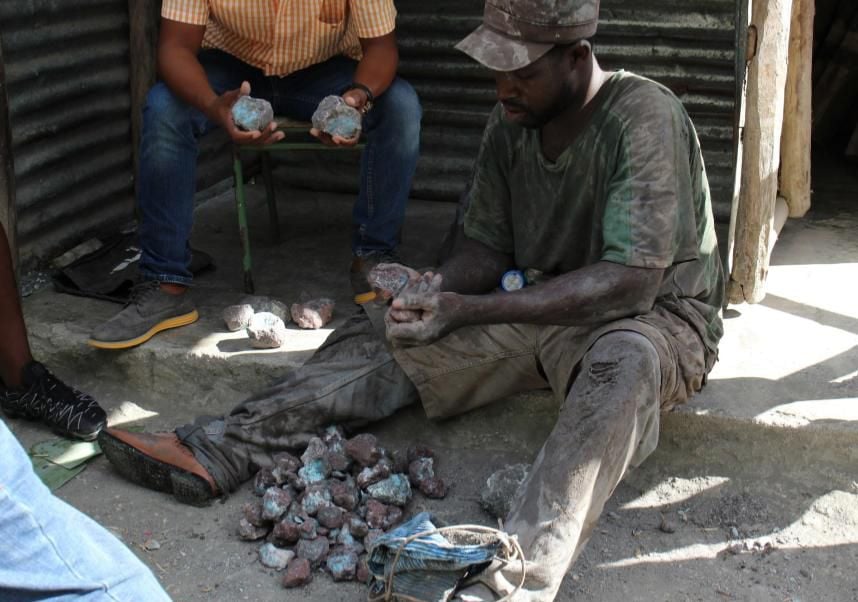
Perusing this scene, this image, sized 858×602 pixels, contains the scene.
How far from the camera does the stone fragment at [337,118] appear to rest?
13.0 feet

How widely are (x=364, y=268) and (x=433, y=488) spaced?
3.68 feet

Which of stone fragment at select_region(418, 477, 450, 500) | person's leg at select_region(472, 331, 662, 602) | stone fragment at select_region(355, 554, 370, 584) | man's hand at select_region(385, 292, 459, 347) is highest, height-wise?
man's hand at select_region(385, 292, 459, 347)

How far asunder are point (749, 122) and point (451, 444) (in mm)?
1549

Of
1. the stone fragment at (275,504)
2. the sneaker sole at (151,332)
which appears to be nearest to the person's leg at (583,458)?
the stone fragment at (275,504)

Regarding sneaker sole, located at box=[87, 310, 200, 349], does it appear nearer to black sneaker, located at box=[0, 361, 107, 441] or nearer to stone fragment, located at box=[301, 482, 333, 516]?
black sneaker, located at box=[0, 361, 107, 441]

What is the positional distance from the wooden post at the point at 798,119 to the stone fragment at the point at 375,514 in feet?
8.21

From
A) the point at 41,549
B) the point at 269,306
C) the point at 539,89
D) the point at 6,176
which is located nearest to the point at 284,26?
the point at 269,306

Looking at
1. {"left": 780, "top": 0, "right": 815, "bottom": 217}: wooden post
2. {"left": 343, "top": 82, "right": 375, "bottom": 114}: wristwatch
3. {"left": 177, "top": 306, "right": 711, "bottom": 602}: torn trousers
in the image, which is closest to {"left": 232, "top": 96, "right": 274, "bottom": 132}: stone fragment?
{"left": 343, "top": 82, "right": 375, "bottom": 114}: wristwatch

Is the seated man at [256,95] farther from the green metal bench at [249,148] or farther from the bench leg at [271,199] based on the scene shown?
the bench leg at [271,199]

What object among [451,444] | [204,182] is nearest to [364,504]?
[451,444]

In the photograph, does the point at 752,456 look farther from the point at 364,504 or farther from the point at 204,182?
the point at 204,182

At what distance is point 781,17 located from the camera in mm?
3787

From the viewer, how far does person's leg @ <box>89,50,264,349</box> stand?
3.92m

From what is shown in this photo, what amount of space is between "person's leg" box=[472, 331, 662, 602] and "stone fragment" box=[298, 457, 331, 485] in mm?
845
